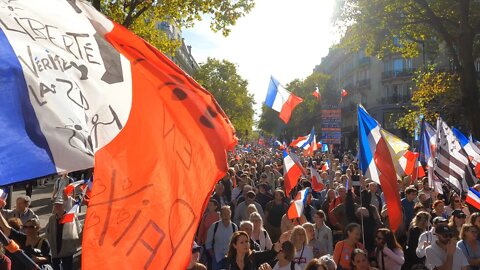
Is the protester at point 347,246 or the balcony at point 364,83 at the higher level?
the balcony at point 364,83

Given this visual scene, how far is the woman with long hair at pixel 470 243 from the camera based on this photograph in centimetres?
677

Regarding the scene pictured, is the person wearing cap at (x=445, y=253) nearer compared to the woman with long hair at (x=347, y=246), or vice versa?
the person wearing cap at (x=445, y=253)

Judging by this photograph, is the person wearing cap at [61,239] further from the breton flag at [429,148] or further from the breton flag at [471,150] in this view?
the breton flag at [471,150]

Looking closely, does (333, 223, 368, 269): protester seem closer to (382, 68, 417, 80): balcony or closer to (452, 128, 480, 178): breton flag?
(452, 128, 480, 178): breton flag

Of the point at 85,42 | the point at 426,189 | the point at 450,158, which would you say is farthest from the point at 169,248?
the point at 426,189

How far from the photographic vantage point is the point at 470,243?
684 centimetres

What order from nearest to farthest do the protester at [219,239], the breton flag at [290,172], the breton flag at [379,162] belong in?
the breton flag at [379,162] < the protester at [219,239] < the breton flag at [290,172]

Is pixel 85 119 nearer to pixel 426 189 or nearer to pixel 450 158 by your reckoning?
pixel 450 158

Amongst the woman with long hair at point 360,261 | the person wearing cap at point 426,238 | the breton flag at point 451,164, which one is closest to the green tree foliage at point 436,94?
the breton flag at point 451,164

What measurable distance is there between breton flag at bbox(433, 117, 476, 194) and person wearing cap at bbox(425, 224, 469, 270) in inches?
121

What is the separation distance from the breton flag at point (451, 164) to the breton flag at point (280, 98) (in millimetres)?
5186

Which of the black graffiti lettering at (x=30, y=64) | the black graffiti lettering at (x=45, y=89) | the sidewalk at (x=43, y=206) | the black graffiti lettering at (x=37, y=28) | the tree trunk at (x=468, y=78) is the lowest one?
the sidewalk at (x=43, y=206)

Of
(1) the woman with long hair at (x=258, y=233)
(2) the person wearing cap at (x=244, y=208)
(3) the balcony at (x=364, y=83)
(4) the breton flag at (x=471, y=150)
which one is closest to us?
(1) the woman with long hair at (x=258, y=233)

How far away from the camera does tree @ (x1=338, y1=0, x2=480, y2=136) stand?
20.6 m
